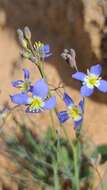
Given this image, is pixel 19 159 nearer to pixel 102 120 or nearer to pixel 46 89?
pixel 102 120

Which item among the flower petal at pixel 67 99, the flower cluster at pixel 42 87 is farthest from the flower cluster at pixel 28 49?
the flower petal at pixel 67 99

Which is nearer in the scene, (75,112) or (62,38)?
(75,112)

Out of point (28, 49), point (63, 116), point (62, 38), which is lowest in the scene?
point (63, 116)

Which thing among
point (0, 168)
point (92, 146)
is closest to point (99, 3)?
point (92, 146)

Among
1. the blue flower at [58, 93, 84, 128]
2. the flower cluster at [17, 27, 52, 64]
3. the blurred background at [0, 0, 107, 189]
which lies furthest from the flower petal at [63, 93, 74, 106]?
the blurred background at [0, 0, 107, 189]

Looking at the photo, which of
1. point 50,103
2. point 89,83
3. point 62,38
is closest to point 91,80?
point 89,83

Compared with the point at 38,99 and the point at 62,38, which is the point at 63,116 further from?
the point at 62,38

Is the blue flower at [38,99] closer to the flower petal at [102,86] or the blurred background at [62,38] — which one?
the flower petal at [102,86]
